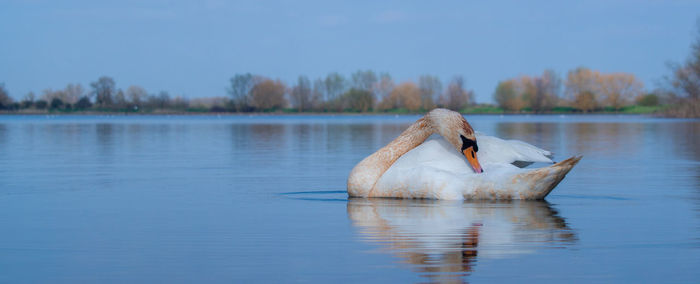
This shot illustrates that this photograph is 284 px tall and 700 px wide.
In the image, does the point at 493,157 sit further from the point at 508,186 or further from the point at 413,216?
the point at 413,216

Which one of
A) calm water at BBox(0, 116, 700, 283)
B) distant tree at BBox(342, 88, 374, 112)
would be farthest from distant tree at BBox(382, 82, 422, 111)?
calm water at BBox(0, 116, 700, 283)

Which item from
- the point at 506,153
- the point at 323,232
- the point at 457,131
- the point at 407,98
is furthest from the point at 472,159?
the point at 407,98

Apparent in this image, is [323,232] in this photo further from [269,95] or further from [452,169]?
[269,95]

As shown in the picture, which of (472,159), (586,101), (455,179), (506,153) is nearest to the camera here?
(455,179)

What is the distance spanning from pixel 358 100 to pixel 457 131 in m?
141

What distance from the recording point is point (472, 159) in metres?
10.5

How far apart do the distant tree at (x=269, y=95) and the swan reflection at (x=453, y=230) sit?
141 metres

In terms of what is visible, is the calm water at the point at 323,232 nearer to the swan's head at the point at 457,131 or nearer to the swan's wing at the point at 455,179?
the swan's wing at the point at 455,179

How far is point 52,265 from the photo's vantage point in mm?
6379

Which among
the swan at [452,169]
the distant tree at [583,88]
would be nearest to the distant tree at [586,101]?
the distant tree at [583,88]

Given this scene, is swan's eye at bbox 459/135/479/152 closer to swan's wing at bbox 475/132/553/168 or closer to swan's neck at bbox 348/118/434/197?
swan's wing at bbox 475/132/553/168

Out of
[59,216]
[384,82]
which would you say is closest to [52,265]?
[59,216]

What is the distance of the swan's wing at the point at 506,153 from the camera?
11.0 metres

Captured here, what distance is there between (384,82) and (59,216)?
142015 millimetres
